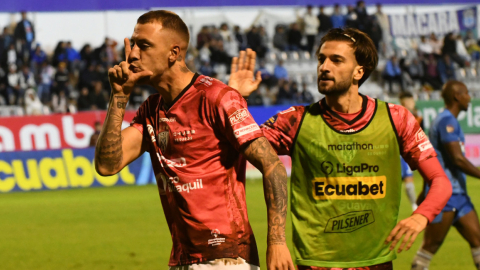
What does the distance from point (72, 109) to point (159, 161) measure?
657 inches

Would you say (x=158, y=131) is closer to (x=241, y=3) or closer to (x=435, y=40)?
(x=241, y=3)

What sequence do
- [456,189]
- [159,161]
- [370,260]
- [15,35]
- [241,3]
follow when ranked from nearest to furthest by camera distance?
1. [159,161]
2. [370,260]
3. [456,189]
4. [15,35]
5. [241,3]

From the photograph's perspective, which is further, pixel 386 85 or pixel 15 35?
pixel 386 85

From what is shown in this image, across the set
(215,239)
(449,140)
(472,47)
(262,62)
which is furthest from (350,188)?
(472,47)

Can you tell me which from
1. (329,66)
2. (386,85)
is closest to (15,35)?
(386,85)

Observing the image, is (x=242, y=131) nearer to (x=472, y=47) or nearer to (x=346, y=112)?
(x=346, y=112)

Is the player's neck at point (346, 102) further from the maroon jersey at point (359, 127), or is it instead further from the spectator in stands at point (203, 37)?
the spectator in stands at point (203, 37)

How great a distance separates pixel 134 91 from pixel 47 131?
4152mm

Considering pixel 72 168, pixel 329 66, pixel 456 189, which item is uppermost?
pixel 329 66

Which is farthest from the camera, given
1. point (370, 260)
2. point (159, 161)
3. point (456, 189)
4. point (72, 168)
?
point (72, 168)

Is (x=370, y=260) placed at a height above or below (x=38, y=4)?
below

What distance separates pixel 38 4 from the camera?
72.4 ft

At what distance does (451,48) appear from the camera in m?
26.6

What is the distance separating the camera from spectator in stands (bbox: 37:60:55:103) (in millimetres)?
21078
